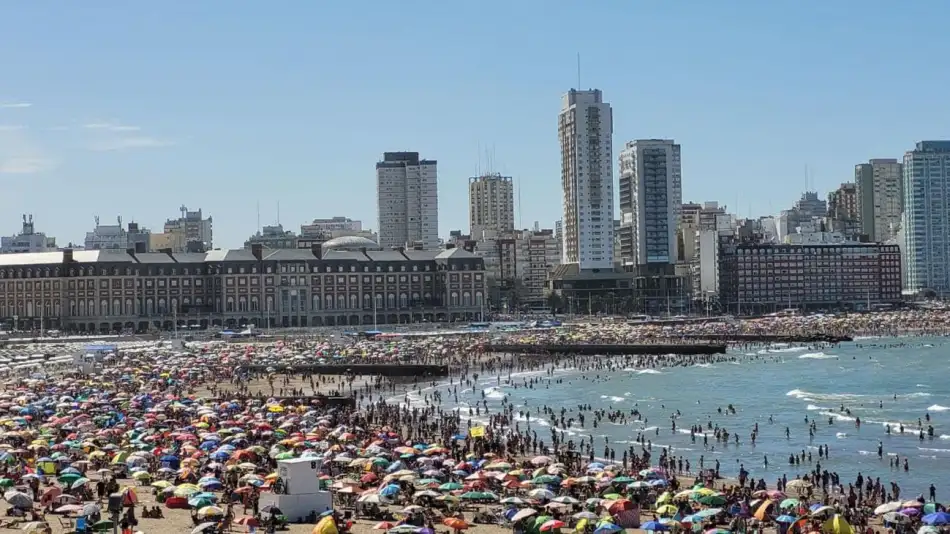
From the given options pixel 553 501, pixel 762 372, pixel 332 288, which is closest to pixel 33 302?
pixel 332 288

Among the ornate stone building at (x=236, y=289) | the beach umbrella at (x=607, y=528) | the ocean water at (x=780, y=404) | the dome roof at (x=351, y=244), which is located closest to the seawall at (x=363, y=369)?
the ocean water at (x=780, y=404)

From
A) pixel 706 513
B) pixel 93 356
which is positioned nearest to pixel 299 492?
pixel 706 513

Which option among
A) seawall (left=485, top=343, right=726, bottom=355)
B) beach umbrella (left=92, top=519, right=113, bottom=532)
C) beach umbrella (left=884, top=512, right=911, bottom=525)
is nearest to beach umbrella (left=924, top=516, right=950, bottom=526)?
beach umbrella (left=884, top=512, right=911, bottom=525)

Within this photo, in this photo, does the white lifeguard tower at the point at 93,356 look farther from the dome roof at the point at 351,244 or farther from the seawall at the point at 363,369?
the dome roof at the point at 351,244

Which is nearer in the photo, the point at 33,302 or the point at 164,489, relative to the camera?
the point at 164,489

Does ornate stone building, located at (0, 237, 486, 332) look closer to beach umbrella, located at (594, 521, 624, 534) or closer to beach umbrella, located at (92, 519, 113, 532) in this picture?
beach umbrella, located at (92, 519, 113, 532)

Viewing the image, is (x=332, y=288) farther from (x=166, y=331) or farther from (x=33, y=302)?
(x=33, y=302)

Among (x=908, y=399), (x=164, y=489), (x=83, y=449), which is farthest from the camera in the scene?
(x=908, y=399)
